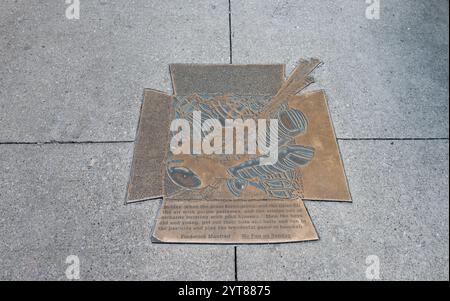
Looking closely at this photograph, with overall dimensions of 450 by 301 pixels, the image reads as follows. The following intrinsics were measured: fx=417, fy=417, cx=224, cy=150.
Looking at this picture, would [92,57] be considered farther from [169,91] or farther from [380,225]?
[380,225]

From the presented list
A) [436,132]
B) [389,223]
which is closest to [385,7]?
[436,132]

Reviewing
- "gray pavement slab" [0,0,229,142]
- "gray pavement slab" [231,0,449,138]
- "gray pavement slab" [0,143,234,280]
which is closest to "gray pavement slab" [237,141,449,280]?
"gray pavement slab" [231,0,449,138]

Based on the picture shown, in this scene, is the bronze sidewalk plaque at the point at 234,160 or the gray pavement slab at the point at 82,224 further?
the bronze sidewalk plaque at the point at 234,160

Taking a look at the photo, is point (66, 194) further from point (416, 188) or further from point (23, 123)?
point (416, 188)

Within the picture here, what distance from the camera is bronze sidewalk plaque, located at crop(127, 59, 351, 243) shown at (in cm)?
261

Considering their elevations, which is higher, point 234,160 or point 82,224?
point 234,160

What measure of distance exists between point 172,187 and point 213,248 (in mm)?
487

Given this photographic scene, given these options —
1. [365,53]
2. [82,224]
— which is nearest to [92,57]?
[82,224]

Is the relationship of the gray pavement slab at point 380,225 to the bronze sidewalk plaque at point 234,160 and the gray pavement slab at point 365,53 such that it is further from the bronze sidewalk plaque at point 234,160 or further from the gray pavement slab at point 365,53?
the gray pavement slab at point 365,53

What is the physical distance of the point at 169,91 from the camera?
10.7ft

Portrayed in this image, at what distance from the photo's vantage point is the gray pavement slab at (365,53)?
3.22 m

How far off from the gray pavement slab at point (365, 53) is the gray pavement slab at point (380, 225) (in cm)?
21

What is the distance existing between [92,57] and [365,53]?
234 centimetres

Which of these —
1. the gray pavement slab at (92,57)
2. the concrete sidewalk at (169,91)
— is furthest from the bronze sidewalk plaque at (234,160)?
the gray pavement slab at (92,57)
